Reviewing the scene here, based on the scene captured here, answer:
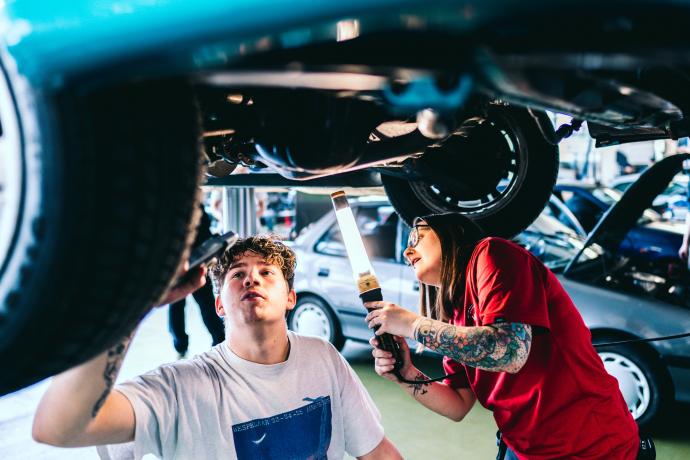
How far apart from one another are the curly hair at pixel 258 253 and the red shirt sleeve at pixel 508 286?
0.57 m

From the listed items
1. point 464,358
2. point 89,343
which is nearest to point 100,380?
point 89,343

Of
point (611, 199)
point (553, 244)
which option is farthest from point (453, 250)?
point (611, 199)

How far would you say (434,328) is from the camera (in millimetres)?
1536

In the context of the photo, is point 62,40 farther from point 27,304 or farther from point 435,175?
point 435,175

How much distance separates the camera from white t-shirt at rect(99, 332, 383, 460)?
145cm

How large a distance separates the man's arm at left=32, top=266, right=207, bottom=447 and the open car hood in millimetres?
2868

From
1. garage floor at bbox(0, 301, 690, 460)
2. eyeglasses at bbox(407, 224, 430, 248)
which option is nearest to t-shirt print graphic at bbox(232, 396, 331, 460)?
eyeglasses at bbox(407, 224, 430, 248)

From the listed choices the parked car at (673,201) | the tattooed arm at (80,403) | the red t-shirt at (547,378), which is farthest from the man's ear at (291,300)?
the parked car at (673,201)

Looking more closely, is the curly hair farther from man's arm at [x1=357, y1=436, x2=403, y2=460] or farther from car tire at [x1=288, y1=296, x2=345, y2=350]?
car tire at [x1=288, y1=296, x2=345, y2=350]

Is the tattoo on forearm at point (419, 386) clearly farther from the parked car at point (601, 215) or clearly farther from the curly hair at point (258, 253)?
the parked car at point (601, 215)

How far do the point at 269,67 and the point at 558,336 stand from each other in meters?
1.23

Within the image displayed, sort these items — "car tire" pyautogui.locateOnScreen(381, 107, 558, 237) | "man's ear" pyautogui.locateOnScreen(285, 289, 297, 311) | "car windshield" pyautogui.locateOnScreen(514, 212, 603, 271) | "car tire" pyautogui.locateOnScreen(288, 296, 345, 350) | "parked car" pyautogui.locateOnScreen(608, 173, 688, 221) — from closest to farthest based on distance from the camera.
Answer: "man's ear" pyautogui.locateOnScreen(285, 289, 297, 311) < "car tire" pyautogui.locateOnScreen(381, 107, 558, 237) < "car windshield" pyautogui.locateOnScreen(514, 212, 603, 271) < "car tire" pyautogui.locateOnScreen(288, 296, 345, 350) < "parked car" pyautogui.locateOnScreen(608, 173, 688, 221)

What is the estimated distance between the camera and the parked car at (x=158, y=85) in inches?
25.3

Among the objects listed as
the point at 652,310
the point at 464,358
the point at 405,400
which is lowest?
the point at 405,400
